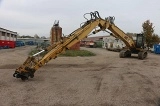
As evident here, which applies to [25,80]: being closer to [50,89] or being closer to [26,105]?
[50,89]

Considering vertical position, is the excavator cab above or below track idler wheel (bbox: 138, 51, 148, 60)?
above

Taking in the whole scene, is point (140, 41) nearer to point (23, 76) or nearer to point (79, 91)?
point (23, 76)

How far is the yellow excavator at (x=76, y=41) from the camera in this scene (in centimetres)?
1222

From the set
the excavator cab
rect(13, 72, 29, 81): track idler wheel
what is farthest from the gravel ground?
the excavator cab

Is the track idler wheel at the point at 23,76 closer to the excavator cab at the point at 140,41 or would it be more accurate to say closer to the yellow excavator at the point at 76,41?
the yellow excavator at the point at 76,41

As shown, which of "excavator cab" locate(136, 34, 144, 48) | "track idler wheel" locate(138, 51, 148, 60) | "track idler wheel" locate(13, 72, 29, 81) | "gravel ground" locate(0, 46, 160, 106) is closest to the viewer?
"gravel ground" locate(0, 46, 160, 106)

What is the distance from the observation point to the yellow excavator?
40.1ft

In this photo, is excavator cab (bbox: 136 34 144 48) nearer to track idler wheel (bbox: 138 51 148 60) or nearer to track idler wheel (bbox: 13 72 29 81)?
track idler wheel (bbox: 138 51 148 60)

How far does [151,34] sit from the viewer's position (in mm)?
48250

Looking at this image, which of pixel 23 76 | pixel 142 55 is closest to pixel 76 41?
pixel 23 76

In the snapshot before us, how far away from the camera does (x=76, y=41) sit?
15.2 m

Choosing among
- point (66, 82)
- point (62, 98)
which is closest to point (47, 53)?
point (66, 82)

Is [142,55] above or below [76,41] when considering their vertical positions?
below

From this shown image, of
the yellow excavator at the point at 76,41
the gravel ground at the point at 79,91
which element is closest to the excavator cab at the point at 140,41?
the yellow excavator at the point at 76,41
